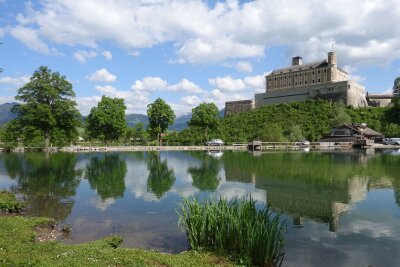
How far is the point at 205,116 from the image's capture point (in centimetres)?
9725

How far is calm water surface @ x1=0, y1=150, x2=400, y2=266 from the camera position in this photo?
13055mm

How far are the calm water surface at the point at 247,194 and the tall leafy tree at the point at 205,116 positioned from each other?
202 ft

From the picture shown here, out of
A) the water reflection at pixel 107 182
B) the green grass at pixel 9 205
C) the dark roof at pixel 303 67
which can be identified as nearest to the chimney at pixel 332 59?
the dark roof at pixel 303 67

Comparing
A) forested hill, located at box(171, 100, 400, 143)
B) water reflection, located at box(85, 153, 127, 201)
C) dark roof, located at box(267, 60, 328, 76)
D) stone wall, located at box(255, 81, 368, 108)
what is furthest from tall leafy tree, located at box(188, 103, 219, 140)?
water reflection, located at box(85, 153, 127, 201)

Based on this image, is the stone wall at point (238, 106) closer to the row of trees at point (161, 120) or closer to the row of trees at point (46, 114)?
the row of trees at point (161, 120)

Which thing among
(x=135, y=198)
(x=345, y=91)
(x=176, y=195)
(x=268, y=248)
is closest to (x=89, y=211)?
(x=135, y=198)

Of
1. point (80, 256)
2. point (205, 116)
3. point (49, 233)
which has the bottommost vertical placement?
point (49, 233)

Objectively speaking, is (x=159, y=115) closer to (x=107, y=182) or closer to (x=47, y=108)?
(x=47, y=108)

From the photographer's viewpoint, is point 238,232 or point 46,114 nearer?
point 238,232

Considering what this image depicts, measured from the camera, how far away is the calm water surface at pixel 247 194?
1305 centimetres

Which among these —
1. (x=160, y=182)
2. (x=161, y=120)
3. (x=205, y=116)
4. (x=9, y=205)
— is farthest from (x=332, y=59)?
(x=9, y=205)

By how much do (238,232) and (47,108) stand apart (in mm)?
63310

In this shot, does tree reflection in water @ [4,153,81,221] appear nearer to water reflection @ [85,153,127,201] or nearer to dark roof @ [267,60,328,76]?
water reflection @ [85,153,127,201]

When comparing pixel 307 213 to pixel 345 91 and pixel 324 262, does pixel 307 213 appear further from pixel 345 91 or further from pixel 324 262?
pixel 345 91
